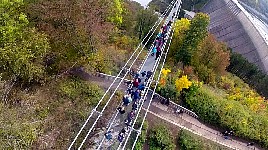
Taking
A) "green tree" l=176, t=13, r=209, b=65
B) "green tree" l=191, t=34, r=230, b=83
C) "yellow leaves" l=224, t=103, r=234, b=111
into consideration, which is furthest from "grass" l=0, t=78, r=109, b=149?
→ "green tree" l=191, t=34, r=230, b=83

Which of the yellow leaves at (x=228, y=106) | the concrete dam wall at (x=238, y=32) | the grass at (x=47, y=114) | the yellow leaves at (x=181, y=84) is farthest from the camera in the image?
the concrete dam wall at (x=238, y=32)

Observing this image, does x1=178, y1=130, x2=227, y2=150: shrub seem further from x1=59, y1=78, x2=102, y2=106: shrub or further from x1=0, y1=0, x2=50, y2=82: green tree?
x1=0, y1=0, x2=50, y2=82: green tree

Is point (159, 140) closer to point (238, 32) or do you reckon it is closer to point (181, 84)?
point (181, 84)

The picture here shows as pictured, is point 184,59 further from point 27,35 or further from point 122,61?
point 27,35

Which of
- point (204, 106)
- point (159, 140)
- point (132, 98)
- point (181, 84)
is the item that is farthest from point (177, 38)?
point (132, 98)

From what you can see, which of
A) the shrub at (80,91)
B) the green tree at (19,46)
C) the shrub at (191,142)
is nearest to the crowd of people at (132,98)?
the shrub at (80,91)

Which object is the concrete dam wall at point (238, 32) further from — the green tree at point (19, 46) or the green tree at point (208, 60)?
the green tree at point (19, 46)
